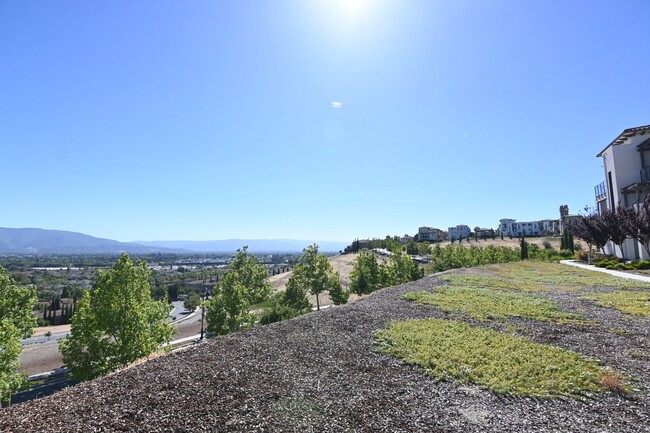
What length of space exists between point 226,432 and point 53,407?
3.24m

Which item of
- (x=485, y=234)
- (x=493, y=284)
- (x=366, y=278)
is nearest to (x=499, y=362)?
(x=493, y=284)

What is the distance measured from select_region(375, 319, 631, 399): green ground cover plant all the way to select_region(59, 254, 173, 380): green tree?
1312 centimetres

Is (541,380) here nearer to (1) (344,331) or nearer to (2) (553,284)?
(1) (344,331)

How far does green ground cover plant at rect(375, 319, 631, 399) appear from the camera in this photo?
6.48 m

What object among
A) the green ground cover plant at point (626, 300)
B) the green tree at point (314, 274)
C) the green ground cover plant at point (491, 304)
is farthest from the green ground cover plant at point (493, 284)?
the green tree at point (314, 274)

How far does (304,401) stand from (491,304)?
11.5 m

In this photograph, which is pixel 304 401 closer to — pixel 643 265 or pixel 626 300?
pixel 626 300

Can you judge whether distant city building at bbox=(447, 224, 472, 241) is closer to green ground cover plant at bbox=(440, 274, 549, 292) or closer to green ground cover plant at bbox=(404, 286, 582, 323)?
green ground cover plant at bbox=(440, 274, 549, 292)

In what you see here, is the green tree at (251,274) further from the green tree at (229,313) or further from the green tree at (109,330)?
the green tree at (109,330)

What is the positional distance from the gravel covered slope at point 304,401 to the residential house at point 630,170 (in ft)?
120

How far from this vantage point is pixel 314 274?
103ft

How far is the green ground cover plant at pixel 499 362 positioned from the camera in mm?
6484

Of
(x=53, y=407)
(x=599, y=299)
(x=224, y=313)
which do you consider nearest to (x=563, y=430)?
(x=53, y=407)

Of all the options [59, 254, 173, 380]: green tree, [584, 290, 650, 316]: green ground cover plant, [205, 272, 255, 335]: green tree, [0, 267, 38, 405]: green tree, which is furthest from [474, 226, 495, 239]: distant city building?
[0, 267, 38, 405]: green tree
